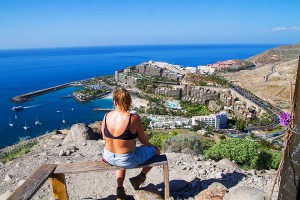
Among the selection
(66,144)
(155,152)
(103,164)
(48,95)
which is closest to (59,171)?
(103,164)

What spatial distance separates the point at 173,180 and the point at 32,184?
6.03 ft

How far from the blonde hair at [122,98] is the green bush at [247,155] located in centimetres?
311

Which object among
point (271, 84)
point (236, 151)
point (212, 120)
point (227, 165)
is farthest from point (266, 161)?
point (271, 84)

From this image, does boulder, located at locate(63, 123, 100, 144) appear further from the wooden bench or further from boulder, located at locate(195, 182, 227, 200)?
boulder, located at locate(195, 182, 227, 200)

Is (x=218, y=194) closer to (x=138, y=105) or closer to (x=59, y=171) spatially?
(x=59, y=171)

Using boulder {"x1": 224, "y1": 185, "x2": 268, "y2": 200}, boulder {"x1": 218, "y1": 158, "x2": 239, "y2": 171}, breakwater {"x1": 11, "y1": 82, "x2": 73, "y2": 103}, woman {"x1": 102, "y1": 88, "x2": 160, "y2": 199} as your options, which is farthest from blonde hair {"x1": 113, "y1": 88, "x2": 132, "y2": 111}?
breakwater {"x1": 11, "y1": 82, "x2": 73, "y2": 103}

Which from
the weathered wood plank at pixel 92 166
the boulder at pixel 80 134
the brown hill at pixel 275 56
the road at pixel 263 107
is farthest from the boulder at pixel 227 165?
the brown hill at pixel 275 56

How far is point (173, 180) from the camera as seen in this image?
381 centimetres

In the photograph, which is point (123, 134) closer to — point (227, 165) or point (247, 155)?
point (227, 165)

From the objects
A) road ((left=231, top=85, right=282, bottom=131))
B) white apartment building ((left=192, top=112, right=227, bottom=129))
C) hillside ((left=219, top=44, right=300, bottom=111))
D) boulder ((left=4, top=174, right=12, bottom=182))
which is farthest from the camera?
hillside ((left=219, top=44, right=300, bottom=111))

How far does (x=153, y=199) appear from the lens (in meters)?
3.02

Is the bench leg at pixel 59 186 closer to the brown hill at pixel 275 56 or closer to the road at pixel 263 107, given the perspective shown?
the road at pixel 263 107

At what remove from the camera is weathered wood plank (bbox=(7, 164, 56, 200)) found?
2414mm

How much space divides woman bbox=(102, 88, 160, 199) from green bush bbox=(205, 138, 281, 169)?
2.72 metres
